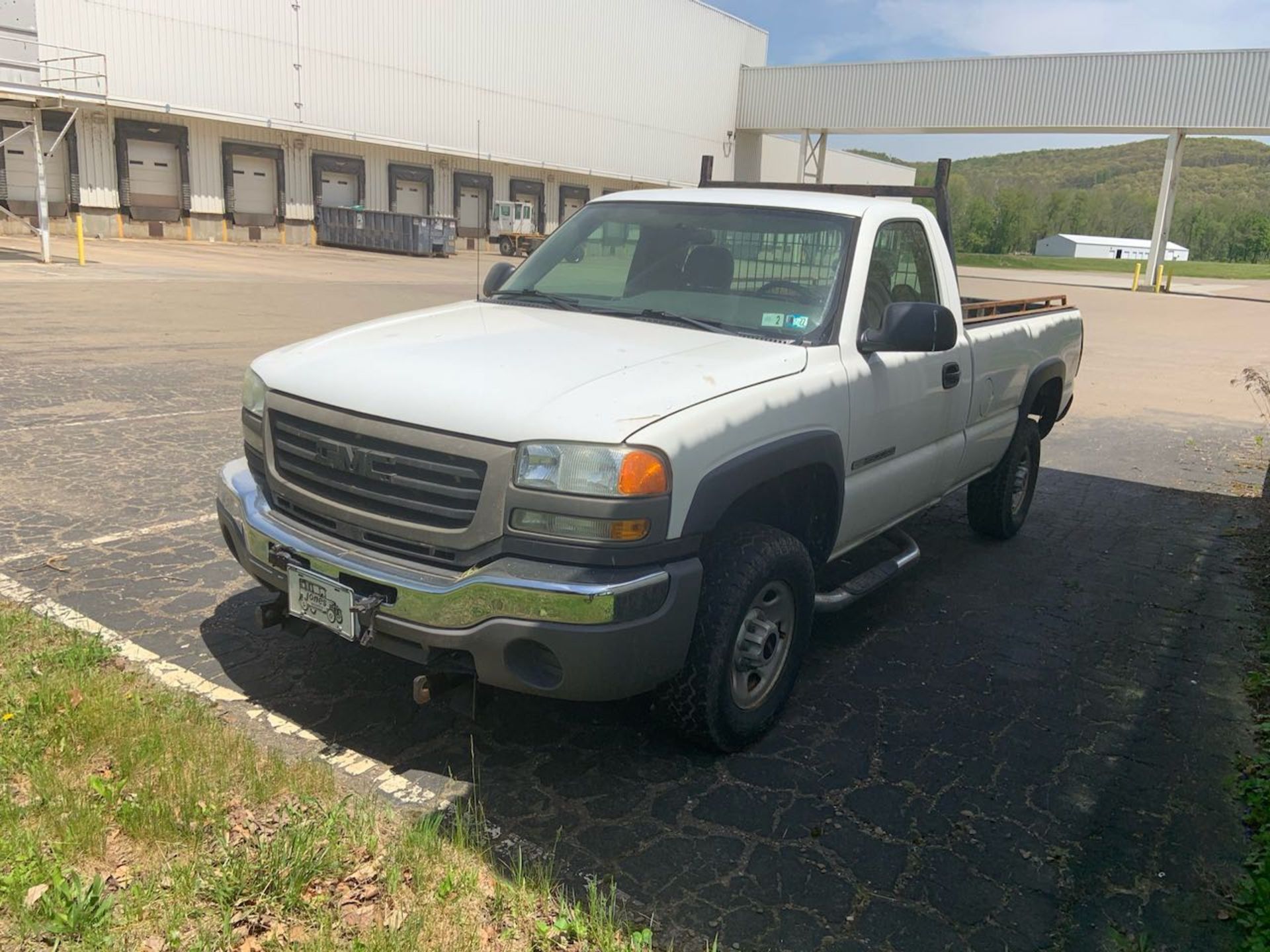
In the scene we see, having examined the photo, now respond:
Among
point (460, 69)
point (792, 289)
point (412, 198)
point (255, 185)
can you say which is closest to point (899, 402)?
point (792, 289)

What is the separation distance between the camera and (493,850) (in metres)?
3.03

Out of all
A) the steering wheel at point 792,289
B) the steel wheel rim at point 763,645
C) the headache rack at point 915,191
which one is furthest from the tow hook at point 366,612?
the headache rack at point 915,191

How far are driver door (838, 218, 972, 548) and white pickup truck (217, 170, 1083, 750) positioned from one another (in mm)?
17

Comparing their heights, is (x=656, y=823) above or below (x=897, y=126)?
below

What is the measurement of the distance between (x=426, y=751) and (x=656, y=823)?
35.0 inches

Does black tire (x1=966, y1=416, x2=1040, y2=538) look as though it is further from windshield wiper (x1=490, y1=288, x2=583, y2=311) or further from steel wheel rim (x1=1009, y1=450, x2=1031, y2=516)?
windshield wiper (x1=490, y1=288, x2=583, y2=311)

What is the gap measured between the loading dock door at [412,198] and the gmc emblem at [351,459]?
132 feet

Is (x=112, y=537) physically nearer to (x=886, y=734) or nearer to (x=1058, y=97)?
(x=886, y=734)

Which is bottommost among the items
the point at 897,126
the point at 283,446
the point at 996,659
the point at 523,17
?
the point at 996,659


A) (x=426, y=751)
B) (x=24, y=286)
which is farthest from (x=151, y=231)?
(x=426, y=751)

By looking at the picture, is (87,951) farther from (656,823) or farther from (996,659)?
(996,659)

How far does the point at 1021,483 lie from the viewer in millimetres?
6691

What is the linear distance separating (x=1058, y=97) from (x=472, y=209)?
2572 centimetres

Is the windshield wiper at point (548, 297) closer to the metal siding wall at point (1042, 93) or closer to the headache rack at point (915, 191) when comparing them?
the headache rack at point (915, 191)
